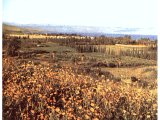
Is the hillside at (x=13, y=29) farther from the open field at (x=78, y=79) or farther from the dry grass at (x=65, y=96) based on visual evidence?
the dry grass at (x=65, y=96)

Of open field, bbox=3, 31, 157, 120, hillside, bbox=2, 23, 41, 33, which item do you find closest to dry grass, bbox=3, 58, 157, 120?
open field, bbox=3, 31, 157, 120

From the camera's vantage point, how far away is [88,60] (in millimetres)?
3811

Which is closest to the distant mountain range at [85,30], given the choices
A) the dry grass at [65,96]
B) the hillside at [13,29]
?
the hillside at [13,29]

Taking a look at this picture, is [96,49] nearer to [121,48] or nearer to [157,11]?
[121,48]

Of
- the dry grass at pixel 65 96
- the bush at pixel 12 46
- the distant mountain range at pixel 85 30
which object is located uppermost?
the distant mountain range at pixel 85 30

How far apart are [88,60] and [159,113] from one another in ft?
2.18

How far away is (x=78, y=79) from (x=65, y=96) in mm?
161

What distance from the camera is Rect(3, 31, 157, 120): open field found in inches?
149

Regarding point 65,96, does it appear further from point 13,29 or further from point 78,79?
point 13,29

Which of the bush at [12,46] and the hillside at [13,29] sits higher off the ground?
the hillside at [13,29]

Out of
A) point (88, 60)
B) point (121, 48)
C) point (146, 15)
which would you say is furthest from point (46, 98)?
point (146, 15)

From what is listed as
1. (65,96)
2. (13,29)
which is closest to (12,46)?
(13,29)

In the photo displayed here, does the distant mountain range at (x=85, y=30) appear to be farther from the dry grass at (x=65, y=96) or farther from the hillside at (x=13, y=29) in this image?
the dry grass at (x=65, y=96)

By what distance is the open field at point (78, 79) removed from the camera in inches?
149
